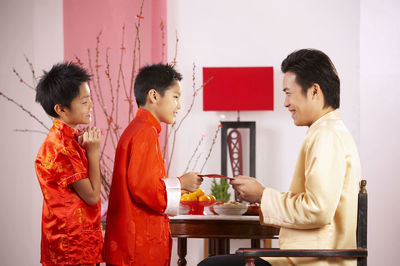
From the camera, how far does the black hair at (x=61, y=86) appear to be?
199 centimetres

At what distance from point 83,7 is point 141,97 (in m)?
2.06

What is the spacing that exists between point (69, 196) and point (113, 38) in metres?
2.29

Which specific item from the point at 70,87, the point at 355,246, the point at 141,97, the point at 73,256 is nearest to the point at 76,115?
the point at 70,87

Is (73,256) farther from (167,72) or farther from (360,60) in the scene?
(360,60)

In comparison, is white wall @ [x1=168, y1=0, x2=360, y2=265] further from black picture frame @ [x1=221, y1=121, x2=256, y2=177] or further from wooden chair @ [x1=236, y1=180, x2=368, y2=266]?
wooden chair @ [x1=236, y1=180, x2=368, y2=266]

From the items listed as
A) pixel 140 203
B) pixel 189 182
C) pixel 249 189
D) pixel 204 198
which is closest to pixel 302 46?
pixel 204 198

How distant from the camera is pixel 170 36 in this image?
3.87 metres

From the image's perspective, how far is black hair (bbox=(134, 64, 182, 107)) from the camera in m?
2.04

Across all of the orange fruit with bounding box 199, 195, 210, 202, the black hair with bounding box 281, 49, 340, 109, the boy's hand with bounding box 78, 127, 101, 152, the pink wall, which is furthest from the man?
the pink wall

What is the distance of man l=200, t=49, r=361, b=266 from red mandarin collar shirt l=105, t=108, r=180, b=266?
0.24 metres

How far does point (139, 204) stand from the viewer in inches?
72.7

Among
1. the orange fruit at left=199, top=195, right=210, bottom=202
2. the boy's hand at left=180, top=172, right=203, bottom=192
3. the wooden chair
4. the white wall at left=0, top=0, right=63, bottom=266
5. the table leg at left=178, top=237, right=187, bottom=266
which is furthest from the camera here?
the white wall at left=0, top=0, right=63, bottom=266

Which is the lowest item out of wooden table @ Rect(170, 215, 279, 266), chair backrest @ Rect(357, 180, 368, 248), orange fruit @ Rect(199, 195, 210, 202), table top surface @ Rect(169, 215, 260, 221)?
wooden table @ Rect(170, 215, 279, 266)

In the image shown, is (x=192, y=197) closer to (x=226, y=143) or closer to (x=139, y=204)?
(x=139, y=204)
